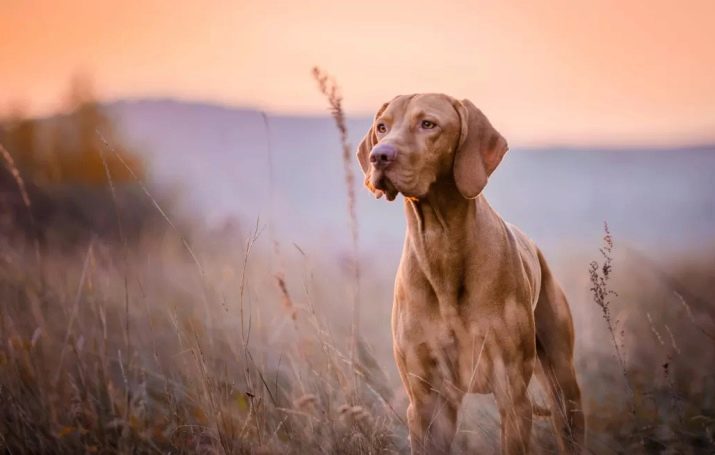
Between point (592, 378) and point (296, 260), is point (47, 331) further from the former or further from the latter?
point (592, 378)

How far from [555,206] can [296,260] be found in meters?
9.15

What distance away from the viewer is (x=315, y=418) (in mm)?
4289

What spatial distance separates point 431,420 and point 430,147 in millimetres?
1521

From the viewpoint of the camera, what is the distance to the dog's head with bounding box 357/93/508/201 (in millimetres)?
4527

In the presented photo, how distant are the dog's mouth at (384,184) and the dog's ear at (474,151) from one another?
39 centimetres

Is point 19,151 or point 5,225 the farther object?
point 19,151

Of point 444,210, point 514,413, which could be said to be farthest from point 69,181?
point 514,413

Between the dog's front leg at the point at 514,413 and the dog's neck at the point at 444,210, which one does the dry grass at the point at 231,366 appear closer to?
the dog's front leg at the point at 514,413

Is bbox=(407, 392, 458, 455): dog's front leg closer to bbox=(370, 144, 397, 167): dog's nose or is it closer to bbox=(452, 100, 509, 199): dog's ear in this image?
bbox=(452, 100, 509, 199): dog's ear

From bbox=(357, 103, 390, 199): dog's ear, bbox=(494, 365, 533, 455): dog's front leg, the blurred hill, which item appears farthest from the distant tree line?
bbox=(494, 365, 533, 455): dog's front leg

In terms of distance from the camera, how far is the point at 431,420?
4809 millimetres

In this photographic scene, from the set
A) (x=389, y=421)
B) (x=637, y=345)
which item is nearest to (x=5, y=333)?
(x=389, y=421)

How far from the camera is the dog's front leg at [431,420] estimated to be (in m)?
4.82

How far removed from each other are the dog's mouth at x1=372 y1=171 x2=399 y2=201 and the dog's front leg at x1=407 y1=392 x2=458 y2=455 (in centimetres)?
118
